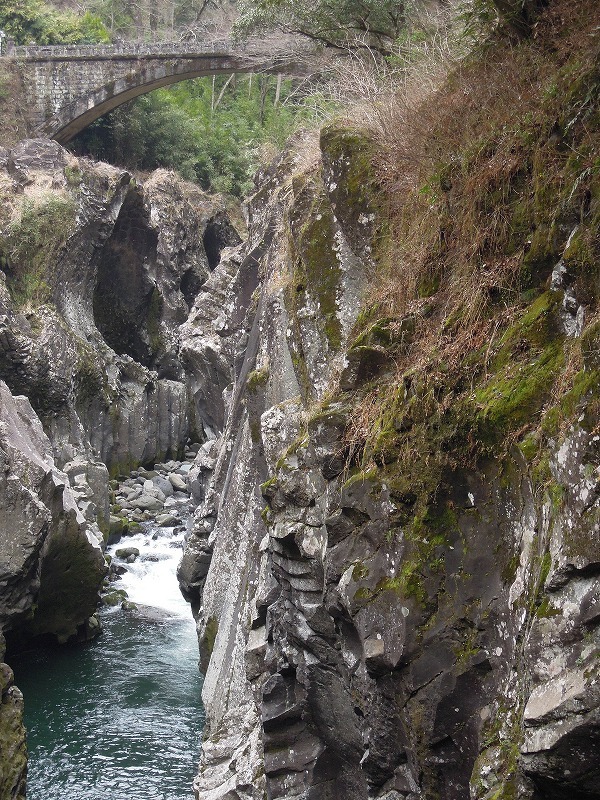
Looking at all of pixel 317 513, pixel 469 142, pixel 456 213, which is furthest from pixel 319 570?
pixel 469 142

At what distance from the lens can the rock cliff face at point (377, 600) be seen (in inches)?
180

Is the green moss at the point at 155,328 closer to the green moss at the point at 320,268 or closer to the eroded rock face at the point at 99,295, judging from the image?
the eroded rock face at the point at 99,295

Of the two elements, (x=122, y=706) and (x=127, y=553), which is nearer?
(x=122, y=706)

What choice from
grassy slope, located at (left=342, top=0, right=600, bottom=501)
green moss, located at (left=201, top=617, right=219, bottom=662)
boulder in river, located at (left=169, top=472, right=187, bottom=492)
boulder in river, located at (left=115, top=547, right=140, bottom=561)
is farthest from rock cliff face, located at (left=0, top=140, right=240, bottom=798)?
grassy slope, located at (left=342, top=0, right=600, bottom=501)

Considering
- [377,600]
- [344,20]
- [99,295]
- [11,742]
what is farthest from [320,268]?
[99,295]

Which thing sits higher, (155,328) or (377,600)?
(155,328)

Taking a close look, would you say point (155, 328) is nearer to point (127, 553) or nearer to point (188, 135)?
point (188, 135)

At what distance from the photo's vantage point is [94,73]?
123 feet

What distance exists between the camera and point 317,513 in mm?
7969

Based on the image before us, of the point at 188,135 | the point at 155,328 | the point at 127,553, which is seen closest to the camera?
the point at 127,553

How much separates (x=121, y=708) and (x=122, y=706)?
8 centimetres

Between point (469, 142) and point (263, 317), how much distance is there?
23.2 ft

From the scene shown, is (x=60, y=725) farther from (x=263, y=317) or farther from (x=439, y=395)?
(x=439, y=395)

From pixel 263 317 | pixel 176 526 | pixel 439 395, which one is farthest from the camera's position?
pixel 176 526
